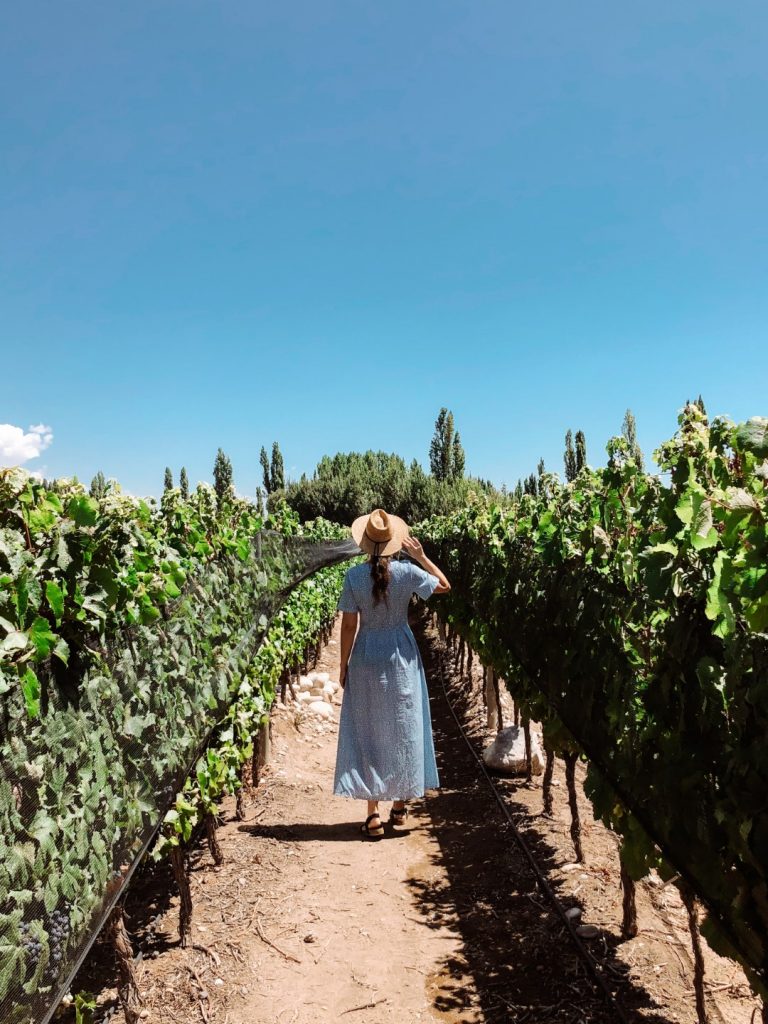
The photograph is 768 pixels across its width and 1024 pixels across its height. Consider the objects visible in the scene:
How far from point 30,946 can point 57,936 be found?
0.18 metres

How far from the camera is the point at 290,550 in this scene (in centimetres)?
825

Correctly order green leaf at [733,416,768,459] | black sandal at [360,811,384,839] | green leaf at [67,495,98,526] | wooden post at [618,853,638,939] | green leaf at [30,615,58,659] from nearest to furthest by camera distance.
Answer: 1. green leaf at [733,416,768,459]
2. green leaf at [30,615,58,659]
3. green leaf at [67,495,98,526]
4. wooden post at [618,853,638,939]
5. black sandal at [360,811,384,839]

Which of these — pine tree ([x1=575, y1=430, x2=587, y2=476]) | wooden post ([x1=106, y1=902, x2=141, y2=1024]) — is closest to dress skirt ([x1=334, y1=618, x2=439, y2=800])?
wooden post ([x1=106, y1=902, x2=141, y2=1024])

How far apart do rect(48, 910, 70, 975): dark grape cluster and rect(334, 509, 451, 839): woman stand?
238cm

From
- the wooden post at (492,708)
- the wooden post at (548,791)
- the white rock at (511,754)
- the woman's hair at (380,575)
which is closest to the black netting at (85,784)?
the woman's hair at (380,575)

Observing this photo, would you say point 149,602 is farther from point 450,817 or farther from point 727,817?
point 450,817

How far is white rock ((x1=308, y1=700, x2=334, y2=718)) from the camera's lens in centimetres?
816

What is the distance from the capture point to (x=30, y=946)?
1.95 m

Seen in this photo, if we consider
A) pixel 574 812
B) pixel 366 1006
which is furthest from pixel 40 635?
pixel 574 812

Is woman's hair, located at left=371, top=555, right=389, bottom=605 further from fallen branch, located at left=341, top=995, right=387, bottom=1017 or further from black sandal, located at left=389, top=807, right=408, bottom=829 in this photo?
fallen branch, located at left=341, top=995, right=387, bottom=1017

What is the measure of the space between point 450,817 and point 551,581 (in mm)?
1901

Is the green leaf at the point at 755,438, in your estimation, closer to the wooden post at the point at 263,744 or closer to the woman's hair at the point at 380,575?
the woman's hair at the point at 380,575

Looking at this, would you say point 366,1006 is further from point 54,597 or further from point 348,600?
point 54,597

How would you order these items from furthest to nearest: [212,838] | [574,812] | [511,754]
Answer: [511,754]
[212,838]
[574,812]
